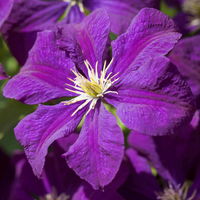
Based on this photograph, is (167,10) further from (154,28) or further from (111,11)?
(154,28)

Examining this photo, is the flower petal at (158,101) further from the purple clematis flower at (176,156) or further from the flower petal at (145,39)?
the purple clematis flower at (176,156)

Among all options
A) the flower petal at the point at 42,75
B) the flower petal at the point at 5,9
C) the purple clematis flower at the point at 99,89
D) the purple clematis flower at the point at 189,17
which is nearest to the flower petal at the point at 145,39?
the purple clematis flower at the point at 99,89

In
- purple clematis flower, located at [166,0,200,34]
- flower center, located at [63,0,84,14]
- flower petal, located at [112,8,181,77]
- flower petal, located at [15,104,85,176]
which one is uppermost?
flower petal, located at [112,8,181,77]

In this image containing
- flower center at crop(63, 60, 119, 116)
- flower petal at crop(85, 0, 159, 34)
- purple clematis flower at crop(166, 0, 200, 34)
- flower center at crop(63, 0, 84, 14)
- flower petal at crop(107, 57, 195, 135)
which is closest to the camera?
flower petal at crop(107, 57, 195, 135)

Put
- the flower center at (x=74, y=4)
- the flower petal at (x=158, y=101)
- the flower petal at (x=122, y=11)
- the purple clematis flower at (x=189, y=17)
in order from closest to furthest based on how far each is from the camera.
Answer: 1. the flower petal at (x=158, y=101)
2. the flower petal at (x=122, y=11)
3. the flower center at (x=74, y=4)
4. the purple clematis flower at (x=189, y=17)

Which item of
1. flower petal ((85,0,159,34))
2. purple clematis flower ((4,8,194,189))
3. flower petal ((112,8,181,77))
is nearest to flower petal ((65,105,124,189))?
purple clematis flower ((4,8,194,189))

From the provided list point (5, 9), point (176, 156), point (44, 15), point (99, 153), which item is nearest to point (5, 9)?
point (5, 9)

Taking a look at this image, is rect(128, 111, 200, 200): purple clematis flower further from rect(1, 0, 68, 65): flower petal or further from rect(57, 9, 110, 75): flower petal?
rect(1, 0, 68, 65): flower petal

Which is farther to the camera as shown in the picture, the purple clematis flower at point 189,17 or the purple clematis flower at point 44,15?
the purple clematis flower at point 189,17
